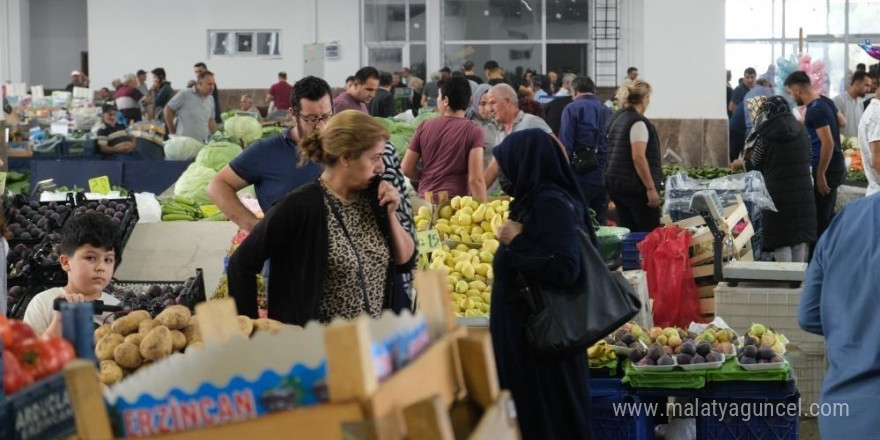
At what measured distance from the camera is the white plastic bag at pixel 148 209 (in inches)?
305

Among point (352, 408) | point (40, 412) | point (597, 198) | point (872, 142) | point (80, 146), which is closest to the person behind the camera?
point (352, 408)

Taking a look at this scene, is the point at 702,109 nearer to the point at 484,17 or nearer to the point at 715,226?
the point at 484,17

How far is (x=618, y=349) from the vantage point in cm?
505

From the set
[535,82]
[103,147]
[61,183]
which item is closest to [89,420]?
[61,183]

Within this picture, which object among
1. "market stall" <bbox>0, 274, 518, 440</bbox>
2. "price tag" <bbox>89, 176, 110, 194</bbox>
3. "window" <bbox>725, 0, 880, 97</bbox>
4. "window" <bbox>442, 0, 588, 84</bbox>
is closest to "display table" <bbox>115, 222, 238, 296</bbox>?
"price tag" <bbox>89, 176, 110, 194</bbox>

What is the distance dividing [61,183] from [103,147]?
47.1 inches

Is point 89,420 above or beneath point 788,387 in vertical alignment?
above

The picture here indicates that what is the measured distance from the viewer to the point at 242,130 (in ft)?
36.5

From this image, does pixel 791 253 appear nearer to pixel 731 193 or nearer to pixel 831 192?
pixel 731 193

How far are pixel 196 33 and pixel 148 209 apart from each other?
13561mm

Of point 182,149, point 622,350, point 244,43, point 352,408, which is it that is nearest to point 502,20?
point 244,43

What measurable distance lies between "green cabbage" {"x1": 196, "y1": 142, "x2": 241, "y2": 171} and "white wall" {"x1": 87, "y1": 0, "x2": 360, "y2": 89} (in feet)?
34.2

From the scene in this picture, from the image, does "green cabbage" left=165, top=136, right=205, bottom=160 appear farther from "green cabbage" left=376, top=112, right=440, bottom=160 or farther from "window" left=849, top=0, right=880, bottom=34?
"window" left=849, top=0, right=880, bottom=34

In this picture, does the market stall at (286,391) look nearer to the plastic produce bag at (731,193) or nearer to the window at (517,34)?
the plastic produce bag at (731,193)
